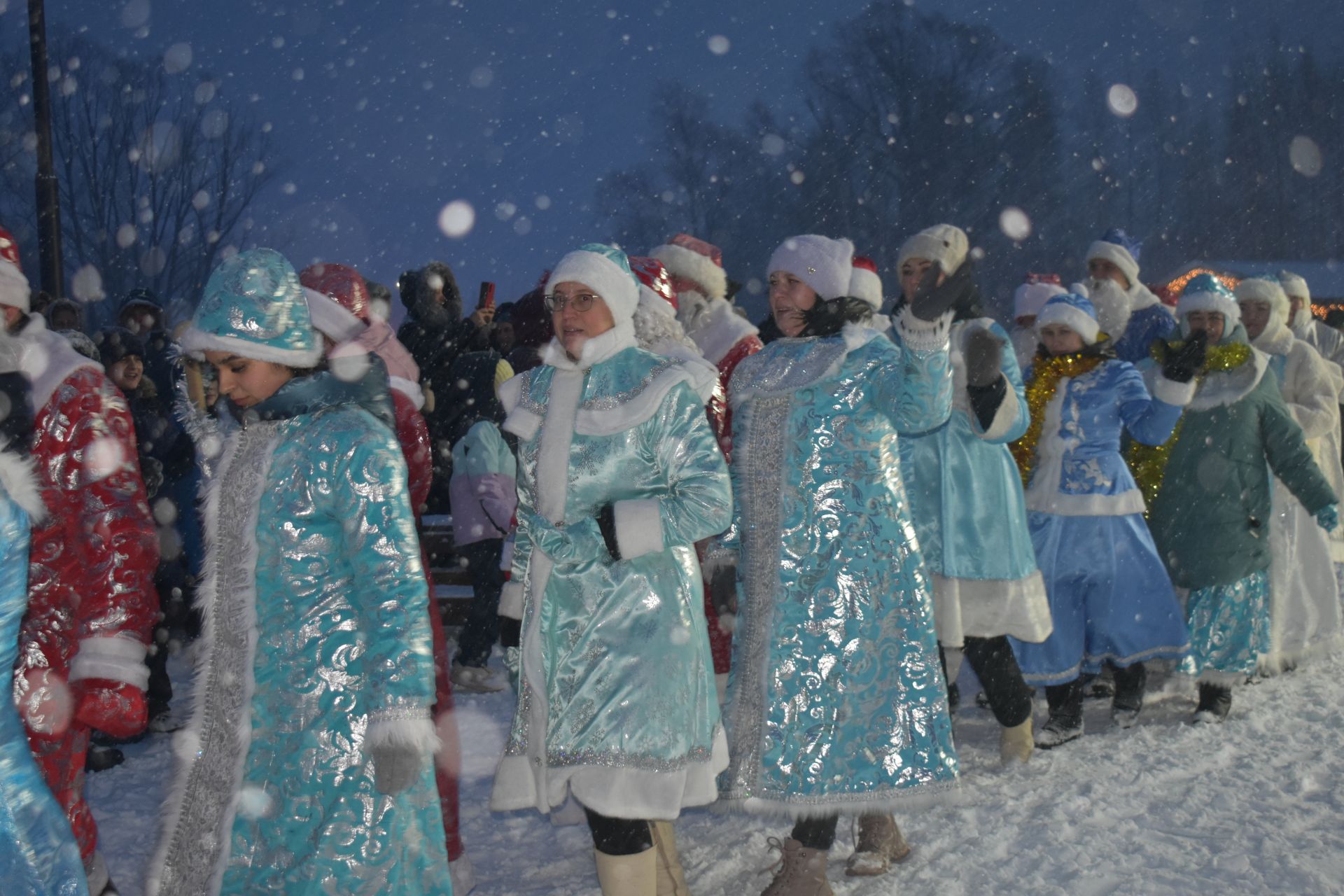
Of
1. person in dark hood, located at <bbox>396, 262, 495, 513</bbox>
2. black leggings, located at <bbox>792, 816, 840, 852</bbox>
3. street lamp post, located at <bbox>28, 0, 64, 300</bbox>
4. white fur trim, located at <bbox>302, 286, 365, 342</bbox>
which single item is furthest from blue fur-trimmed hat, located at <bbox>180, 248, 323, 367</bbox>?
street lamp post, located at <bbox>28, 0, 64, 300</bbox>

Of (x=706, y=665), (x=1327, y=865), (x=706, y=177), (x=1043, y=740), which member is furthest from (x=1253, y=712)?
(x=706, y=177)

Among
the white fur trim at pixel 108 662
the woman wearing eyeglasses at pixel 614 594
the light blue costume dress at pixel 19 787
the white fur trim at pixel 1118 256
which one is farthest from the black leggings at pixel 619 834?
the white fur trim at pixel 1118 256

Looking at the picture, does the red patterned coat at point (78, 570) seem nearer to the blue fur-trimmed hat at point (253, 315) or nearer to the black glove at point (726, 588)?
the blue fur-trimmed hat at point (253, 315)

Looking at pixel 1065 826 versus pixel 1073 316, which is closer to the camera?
pixel 1065 826

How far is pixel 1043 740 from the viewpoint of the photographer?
597cm

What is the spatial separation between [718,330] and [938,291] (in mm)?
1842

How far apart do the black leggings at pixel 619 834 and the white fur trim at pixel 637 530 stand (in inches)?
27.9

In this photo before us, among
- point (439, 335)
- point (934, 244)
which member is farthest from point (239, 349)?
point (439, 335)

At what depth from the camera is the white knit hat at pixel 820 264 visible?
13.6ft

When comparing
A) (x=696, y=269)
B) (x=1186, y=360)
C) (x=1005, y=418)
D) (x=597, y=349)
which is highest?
(x=696, y=269)

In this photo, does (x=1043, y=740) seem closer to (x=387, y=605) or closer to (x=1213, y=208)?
(x=387, y=605)

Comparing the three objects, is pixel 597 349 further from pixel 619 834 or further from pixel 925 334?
pixel 619 834

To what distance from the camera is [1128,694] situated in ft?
20.7

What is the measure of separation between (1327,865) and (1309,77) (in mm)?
41303
